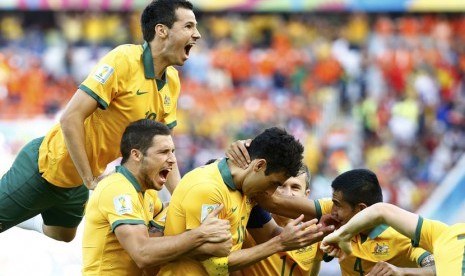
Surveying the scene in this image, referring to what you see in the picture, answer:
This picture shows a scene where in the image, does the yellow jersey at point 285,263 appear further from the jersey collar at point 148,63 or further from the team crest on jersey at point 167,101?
the jersey collar at point 148,63

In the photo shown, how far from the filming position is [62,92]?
1856cm

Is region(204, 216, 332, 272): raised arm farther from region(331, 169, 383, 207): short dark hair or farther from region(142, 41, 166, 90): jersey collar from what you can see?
region(142, 41, 166, 90): jersey collar

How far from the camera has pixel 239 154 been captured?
5.76 m

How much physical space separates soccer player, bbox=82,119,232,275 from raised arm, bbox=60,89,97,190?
0.39 meters

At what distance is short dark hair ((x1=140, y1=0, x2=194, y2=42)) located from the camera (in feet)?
21.1

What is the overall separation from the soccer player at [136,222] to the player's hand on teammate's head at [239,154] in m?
0.32

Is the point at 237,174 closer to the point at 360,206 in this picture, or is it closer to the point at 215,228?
the point at 215,228

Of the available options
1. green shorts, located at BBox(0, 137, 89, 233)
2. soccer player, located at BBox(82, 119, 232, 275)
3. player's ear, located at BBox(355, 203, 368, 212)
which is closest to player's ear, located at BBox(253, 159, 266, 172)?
soccer player, located at BBox(82, 119, 232, 275)

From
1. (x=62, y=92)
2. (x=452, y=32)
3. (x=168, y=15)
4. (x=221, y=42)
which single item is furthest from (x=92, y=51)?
(x=168, y=15)

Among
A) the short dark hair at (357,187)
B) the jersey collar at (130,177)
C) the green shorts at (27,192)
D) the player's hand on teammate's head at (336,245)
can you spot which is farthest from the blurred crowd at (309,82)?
the jersey collar at (130,177)

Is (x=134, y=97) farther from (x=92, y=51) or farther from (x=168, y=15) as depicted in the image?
(x=92, y=51)

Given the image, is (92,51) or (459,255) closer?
(459,255)

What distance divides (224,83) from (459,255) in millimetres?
14245

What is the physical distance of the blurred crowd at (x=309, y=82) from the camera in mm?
17719
